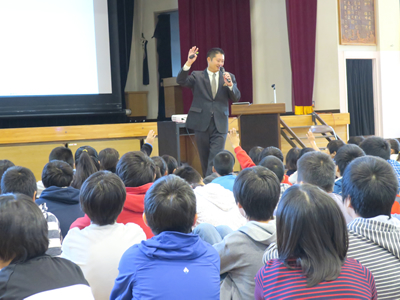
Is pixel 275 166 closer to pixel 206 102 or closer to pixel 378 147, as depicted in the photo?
pixel 378 147

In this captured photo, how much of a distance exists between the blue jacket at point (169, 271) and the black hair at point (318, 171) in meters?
0.93

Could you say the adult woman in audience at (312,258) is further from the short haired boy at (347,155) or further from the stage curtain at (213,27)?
the stage curtain at (213,27)

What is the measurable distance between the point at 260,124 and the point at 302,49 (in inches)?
121

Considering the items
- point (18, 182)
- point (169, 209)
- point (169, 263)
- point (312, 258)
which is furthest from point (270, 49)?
point (312, 258)

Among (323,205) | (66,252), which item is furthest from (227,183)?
(323,205)

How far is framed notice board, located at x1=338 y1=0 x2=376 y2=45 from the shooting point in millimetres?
7395

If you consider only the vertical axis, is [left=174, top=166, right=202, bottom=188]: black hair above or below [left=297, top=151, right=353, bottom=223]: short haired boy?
below

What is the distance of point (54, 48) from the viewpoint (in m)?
6.36

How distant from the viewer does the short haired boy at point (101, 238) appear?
1.48 m

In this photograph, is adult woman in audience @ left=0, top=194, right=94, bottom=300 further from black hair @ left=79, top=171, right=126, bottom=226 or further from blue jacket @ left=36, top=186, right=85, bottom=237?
blue jacket @ left=36, top=186, right=85, bottom=237

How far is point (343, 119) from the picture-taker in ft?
22.0

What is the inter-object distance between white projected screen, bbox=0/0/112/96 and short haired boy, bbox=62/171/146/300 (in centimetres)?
518

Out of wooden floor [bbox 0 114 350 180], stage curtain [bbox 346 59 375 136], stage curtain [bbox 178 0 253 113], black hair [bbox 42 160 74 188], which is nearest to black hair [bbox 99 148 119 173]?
black hair [bbox 42 160 74 188]

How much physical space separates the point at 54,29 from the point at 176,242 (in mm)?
5922
